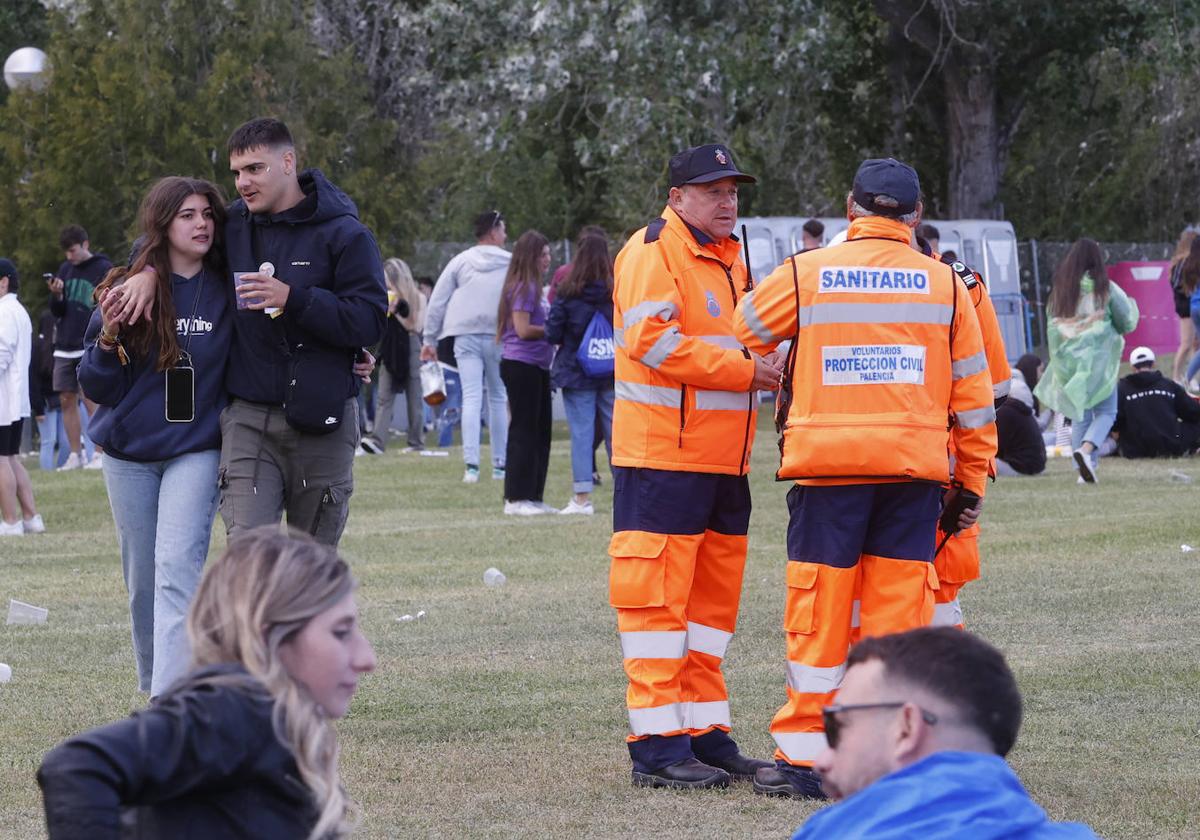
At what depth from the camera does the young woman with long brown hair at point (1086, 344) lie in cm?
1664

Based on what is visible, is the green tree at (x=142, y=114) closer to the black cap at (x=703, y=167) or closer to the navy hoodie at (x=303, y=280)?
the navy hoodie at (x=303, y=280)

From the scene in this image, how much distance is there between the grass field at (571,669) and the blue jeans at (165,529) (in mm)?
637

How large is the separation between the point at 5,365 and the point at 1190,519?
7945 millimetres

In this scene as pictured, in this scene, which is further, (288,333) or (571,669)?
(571,669)

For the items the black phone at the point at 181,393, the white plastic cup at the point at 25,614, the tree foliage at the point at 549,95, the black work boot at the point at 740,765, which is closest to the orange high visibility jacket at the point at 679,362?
the black work boot at the point at 740,765

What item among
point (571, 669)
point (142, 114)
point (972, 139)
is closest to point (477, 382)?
point (571, 669)

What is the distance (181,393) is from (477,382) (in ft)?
32.6

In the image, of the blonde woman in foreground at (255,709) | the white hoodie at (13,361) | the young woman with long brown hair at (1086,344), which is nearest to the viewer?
the blonde woman in foreground at (255,709)

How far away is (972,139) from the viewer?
3078 cm

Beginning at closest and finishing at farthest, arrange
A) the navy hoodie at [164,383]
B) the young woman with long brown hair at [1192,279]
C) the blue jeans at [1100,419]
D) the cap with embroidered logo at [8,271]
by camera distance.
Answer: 1. the navy hoodie at [164,383]
2. the cap with embroidered logo at [8,271]
3. the blue jeans at [1100,419]
4. the young woman with long brown hair at [1192,279]

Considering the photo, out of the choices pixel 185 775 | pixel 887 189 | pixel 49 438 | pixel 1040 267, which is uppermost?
pixel 887 189

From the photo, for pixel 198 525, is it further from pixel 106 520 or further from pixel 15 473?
pixel 106 520

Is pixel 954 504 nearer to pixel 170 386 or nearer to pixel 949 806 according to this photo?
pixel 170 386

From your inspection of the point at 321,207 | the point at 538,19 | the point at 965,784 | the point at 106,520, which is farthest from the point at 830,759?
the point at 538,19
